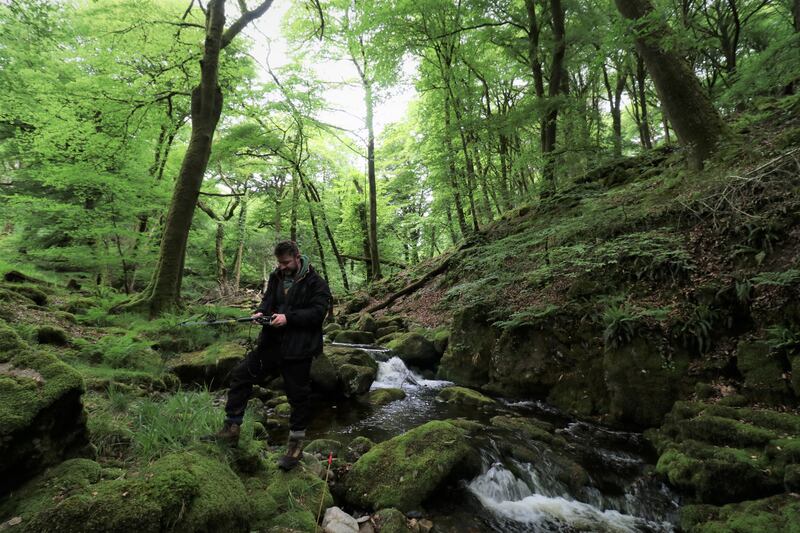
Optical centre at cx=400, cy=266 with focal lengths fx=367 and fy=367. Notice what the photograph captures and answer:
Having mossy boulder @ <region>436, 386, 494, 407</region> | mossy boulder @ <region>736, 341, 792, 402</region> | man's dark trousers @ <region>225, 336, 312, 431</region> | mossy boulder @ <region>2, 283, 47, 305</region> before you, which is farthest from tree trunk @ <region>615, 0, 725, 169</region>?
mossy boulder @ <region>2, 283, 47, 305</region>

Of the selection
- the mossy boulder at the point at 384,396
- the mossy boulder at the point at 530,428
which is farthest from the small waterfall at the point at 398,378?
the mossy boulder at the point at 530,428

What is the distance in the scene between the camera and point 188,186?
30.5ft

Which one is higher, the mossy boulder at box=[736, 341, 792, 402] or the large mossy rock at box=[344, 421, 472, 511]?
the mossy boulder at box=[736, 341, 792, 402]

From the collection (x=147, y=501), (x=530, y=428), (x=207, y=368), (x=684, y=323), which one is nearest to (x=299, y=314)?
(x=147, y=501)

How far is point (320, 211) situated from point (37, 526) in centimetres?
1947

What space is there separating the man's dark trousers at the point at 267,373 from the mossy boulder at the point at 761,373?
534cm

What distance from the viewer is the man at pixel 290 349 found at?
3.53 metres

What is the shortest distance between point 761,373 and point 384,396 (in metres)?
5.71

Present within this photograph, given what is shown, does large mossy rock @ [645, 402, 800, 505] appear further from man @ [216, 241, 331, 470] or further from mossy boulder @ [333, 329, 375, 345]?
mossy boulder @ [333, 329, 375, 345]

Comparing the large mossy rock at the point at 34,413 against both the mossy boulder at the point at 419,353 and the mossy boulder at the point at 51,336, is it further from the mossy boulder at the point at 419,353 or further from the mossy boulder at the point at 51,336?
the mossy boulder at the point at 419,353

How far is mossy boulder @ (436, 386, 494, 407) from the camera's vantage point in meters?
6.95

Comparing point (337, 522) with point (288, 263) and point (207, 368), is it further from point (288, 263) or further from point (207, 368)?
point (207, 368)

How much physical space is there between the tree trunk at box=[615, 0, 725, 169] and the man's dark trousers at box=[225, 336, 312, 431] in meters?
8.43

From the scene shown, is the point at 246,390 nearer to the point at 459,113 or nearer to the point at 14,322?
the point at 14,322
